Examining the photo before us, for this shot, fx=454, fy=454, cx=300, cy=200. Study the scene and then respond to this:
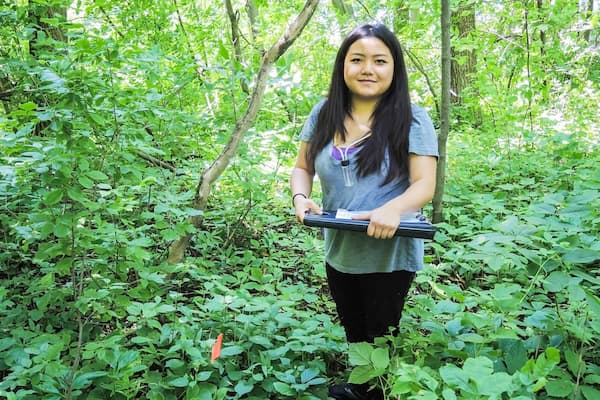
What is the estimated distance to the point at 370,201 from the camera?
1.74 meters

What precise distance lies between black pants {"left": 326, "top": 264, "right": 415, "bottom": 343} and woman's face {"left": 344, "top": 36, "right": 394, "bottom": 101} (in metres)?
0.74

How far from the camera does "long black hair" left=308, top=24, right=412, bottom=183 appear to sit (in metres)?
1.69

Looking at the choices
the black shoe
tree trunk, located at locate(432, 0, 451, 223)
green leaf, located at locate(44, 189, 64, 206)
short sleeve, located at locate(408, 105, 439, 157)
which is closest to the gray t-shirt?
short sleeve, located at locate(408, 105, 439, 157)

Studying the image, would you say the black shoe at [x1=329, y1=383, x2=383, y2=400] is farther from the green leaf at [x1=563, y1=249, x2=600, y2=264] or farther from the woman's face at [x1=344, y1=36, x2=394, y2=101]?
the woman's face at [x1=344, y1=36, x2=394, y2=101]

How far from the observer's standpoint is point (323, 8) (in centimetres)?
868

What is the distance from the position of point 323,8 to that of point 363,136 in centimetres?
772

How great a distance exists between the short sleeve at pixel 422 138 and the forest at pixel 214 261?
0.43m

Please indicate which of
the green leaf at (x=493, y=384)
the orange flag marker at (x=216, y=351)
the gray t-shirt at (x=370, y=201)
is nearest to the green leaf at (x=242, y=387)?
the orange flag marker at (x=216, y=351)

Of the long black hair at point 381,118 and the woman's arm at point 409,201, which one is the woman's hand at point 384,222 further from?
the long black hair at point 381,118

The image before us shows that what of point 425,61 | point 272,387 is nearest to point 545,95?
point 425,61

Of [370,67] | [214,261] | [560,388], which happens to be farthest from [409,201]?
[214,261]

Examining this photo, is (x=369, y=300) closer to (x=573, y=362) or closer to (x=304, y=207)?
(x=304, y=207)

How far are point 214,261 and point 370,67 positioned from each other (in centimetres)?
211

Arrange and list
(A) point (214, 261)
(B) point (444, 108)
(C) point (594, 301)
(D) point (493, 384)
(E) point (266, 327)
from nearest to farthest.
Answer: (D) point (493, 384), (C) point (594, 301), (E) point (266, 327), (A) point (214, 261), (B) point (444, 108)
